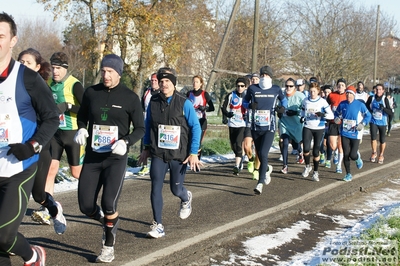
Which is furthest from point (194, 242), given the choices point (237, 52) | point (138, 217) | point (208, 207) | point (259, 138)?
point (237, 52)

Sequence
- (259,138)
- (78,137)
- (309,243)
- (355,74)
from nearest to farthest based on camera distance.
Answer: (78,137), (309,243), (259,138), (355,74)

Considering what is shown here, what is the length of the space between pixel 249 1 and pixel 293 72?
513 cm

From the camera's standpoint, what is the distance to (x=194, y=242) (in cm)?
687

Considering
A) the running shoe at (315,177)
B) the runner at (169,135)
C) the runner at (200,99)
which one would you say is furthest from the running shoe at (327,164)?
the runner at (169,135)

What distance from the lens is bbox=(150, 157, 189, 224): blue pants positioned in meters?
6.89

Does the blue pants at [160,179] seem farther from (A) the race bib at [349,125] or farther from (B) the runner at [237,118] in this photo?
(A) the race bib at [349,125]

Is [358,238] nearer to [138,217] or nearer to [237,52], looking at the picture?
[138,217]

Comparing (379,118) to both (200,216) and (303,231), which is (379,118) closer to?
(303,231)

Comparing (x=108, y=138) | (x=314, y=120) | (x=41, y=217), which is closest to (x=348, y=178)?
(x=314, y=120)

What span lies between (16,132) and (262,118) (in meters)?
6.65

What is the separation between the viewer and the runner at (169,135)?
22.8 ft

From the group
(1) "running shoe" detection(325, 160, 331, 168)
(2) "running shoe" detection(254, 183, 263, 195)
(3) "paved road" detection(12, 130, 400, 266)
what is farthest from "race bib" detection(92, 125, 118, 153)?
(1) "running shoe" detection(325, 160, 331, 168)

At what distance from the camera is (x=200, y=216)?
27.6 feet

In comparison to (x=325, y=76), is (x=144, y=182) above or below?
below
